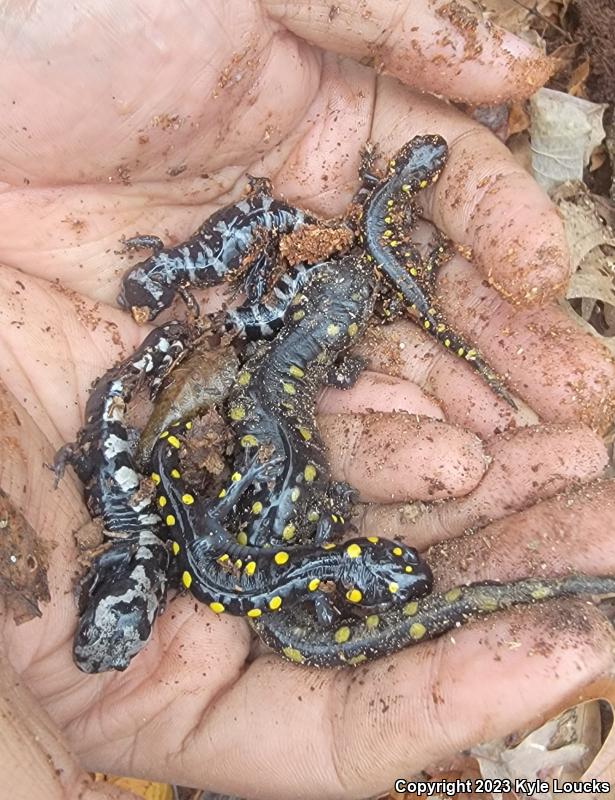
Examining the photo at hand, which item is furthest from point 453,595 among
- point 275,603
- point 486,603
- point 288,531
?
point 288,531

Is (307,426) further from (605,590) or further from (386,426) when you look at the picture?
(605,590)

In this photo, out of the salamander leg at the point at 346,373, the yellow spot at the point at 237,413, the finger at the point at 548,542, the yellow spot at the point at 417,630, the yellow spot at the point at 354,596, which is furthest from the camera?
the salamander leg at the point at 346,373

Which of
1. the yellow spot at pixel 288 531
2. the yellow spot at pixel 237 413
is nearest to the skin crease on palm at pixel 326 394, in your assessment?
the yellow spot at pixel 288 531

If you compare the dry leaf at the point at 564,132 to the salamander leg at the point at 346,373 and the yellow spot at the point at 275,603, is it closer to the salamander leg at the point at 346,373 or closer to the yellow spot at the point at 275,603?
the salamander leg at the point at 346,373

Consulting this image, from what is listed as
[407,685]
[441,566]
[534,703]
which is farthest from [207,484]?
[534,703]

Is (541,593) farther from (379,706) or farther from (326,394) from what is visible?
(326,394)

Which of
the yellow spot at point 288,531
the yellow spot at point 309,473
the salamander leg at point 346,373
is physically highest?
the salamander leg at point 346,373

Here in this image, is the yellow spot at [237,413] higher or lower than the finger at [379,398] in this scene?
lower
